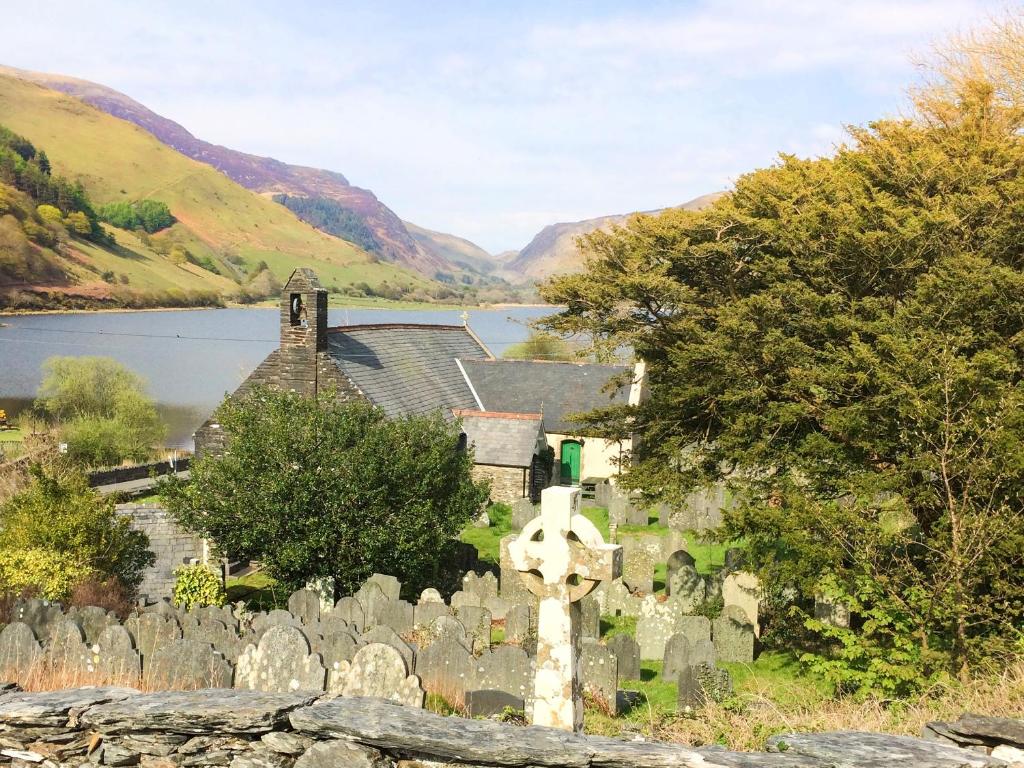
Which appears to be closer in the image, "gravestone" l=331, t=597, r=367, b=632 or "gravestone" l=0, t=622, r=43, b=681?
"gravestone" l=0, t=622, r=43, b=681

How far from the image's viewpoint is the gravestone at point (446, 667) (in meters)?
12.3

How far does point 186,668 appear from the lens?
1164cm

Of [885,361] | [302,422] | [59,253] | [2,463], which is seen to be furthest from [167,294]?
[885,361]

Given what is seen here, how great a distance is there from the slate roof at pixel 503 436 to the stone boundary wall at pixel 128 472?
12.5 metres

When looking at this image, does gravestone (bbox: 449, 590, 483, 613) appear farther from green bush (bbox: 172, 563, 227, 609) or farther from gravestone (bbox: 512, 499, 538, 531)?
gravestone (bbox: 512, 499, 538, 531)

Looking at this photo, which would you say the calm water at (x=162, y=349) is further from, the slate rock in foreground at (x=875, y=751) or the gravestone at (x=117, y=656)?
the slate rock in foreground at (x=875, y=751)

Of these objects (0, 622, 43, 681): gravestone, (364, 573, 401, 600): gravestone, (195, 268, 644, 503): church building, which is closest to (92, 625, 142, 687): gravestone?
(0, 622, 43, 681): gravestone

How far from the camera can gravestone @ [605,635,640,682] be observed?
46.5 ft

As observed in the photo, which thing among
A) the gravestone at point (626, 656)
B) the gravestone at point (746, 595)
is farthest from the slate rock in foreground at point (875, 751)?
the gravestone at point (746, 595)

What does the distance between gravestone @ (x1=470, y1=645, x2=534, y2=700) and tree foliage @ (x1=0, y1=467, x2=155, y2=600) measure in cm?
871

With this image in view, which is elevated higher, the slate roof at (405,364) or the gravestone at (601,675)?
the slate roof at (405,364)

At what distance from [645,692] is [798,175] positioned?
10572mm

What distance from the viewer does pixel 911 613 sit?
36.8ft

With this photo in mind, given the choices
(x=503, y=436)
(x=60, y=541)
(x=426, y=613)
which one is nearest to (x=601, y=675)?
(x=426, y=613)
